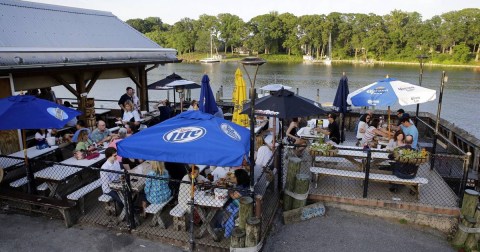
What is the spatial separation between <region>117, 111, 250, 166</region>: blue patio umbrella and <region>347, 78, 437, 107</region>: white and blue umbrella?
4880 millimetres

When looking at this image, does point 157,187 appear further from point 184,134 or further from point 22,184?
point 22,184

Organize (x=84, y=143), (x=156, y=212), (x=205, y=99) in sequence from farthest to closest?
(x=205, y=99), (x=84, y=143), (x=156, y=212)

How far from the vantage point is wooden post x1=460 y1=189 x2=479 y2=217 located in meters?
6.04

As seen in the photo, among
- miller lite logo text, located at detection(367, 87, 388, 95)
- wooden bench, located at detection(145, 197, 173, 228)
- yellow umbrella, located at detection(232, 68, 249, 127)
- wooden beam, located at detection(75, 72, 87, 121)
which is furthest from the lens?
yellow umbrella, located at detection(232, 68, 249, 127)

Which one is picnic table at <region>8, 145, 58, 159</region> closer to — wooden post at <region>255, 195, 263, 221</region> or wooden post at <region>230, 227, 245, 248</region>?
wooden post at <region>230, 227, 245, 248</region>

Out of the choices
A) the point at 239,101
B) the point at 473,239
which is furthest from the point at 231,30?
the point at 473,239

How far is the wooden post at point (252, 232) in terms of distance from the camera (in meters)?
4.98

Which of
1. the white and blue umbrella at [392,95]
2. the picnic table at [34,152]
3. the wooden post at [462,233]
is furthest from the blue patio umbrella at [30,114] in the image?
the wooden post at [462,233]

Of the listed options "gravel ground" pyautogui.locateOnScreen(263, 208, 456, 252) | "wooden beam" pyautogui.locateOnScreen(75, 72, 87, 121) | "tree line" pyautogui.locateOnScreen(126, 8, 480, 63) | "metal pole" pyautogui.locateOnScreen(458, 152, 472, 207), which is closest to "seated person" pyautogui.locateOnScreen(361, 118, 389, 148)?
"metal pole" pyautogui.locateOnScreen(458, 152, 472, 207)

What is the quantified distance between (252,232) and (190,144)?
165 cm

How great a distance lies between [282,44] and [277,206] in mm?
99174

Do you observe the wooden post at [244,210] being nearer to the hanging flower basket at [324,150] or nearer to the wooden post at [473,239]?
the hanging flower basket at [324,150]

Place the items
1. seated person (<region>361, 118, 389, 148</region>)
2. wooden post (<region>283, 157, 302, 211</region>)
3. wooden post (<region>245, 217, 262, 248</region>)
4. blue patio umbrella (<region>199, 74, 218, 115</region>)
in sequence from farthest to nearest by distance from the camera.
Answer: blue patio umbrella (<region>199, 74, 218, 115</region>) → seated person (<region>361, 118, 389, 148</region>) → wooden post (<region>283, 157, 302, 211</region>) → wooden post (<region>245, 217, 262, 248</region>)

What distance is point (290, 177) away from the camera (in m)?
6.77
